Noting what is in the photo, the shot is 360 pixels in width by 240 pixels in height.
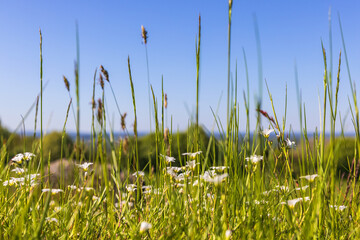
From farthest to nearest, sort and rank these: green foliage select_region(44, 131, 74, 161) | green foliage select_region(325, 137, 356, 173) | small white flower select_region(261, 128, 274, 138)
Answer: green foliage select_region(44, 131, 74, 161)
small white flower select_region(261, 128, 274, 138)
green foliage select_region(325, 137, 356, 173)

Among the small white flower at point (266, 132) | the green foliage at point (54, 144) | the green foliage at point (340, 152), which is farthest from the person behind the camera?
the green foliage at point (54, 144)

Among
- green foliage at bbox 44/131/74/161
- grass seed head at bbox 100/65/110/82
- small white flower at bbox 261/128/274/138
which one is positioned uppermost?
grass seed head at bbox 100/65/110/82

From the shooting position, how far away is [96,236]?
1.43 metres

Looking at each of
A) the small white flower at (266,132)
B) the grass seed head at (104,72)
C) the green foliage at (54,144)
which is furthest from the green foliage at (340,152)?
the green foliage at (54,144)

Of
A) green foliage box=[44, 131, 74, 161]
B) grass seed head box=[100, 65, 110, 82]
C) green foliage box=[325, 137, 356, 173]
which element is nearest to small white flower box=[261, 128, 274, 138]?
green foliage box=[325, 137, 356, 173]

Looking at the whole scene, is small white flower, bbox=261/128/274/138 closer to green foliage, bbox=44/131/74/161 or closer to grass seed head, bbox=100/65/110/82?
grass seed head, bbox=100/65/110/82

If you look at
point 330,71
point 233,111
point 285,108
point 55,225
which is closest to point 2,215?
point 55,225

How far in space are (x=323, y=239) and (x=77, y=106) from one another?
3.56 feet

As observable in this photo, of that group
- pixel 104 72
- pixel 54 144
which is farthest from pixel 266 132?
pixel 54 144

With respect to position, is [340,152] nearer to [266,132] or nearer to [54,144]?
[266,132]

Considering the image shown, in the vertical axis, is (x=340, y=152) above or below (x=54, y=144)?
below

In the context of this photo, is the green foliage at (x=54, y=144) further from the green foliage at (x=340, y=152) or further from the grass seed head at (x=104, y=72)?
the grass seed head at (x=104, y=72)

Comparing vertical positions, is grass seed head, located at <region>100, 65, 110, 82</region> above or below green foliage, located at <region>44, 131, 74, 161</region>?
above

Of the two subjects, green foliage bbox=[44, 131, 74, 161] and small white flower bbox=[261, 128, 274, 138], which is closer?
Result: small white flower bbox=[261, 128, 274, 138]
